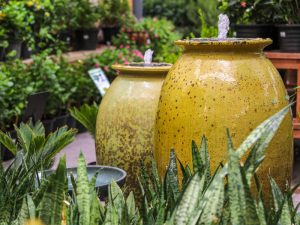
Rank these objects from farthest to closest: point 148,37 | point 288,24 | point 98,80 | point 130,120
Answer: point 148,37, point 98,80, point 288,24, point 130,120

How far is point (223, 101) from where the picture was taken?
9.50 feet

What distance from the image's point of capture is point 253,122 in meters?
2.88

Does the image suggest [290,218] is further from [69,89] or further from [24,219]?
[69,89]

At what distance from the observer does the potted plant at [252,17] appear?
5418mm

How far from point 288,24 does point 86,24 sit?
4.02 m

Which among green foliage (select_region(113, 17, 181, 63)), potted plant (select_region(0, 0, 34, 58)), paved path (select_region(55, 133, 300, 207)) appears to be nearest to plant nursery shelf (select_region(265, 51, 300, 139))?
paved path (select_region(55, 133, 300, 207))

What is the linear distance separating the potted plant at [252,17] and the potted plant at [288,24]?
0.26 ft

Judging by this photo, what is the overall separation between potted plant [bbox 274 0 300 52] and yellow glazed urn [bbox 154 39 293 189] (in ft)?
7.01

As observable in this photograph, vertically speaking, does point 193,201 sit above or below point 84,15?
below

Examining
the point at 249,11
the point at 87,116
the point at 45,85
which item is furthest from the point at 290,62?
the point at 45,85

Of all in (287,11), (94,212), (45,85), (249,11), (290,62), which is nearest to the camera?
(94,212)

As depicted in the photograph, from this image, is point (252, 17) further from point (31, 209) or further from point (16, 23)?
point (31, 209)

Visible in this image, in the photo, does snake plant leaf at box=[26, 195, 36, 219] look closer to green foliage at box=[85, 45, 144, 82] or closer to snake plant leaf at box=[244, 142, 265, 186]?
snake plant leaf at box=[244, 142, 265, 186]

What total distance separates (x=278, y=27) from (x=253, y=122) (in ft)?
8.48
